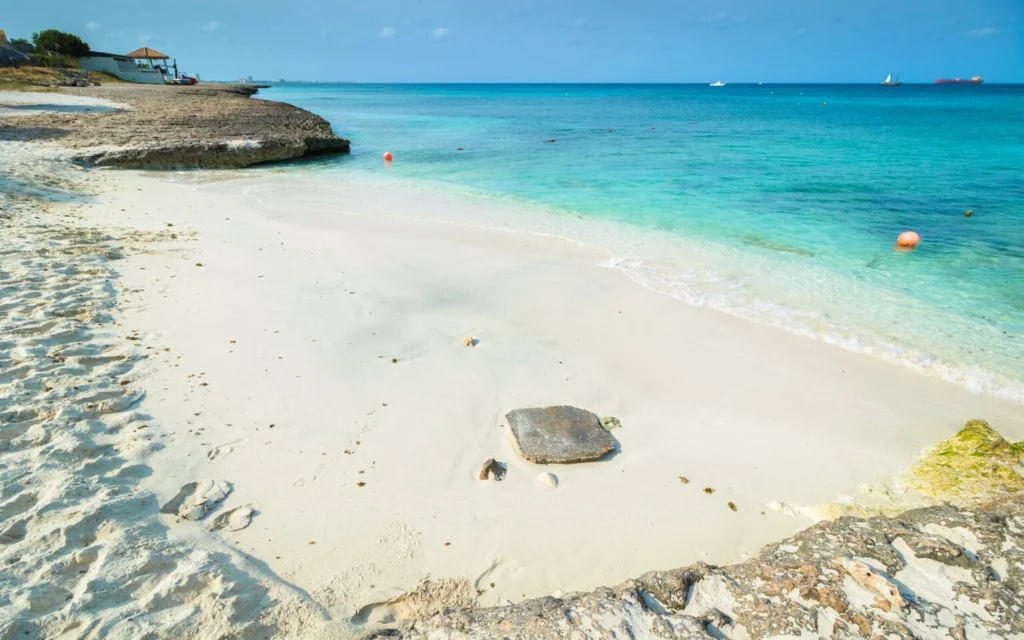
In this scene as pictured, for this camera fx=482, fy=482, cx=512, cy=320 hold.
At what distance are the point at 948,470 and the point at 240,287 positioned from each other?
8.17 metres

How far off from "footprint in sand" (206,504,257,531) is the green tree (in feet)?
228

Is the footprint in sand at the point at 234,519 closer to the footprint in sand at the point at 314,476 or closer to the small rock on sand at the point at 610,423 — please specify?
the footprint in sand at the point at 314,476

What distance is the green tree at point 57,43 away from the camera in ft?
162

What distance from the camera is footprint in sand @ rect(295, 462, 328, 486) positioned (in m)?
3.69

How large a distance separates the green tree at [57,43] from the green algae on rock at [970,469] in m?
72.7

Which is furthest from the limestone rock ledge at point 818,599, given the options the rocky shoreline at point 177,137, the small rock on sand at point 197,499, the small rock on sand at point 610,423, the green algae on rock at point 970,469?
the rocky shoreline at point 177,137

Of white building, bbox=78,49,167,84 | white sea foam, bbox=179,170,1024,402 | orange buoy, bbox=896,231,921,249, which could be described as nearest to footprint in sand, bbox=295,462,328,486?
white sea foam, bbox=179,170,1024,402

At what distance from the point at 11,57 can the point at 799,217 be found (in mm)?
56404

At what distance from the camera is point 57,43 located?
4978 cm

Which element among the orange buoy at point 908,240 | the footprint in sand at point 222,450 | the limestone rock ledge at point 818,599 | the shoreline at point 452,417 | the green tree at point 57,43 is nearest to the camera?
the limestone rock ledge at point 818,599

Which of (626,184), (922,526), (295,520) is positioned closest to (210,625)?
(295,520)

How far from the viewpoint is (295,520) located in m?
3.37

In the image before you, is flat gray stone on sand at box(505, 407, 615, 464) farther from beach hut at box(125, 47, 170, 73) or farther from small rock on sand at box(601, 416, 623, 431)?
beach hut at box(125, 47, 170, 73)

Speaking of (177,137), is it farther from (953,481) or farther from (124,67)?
(124,67)
